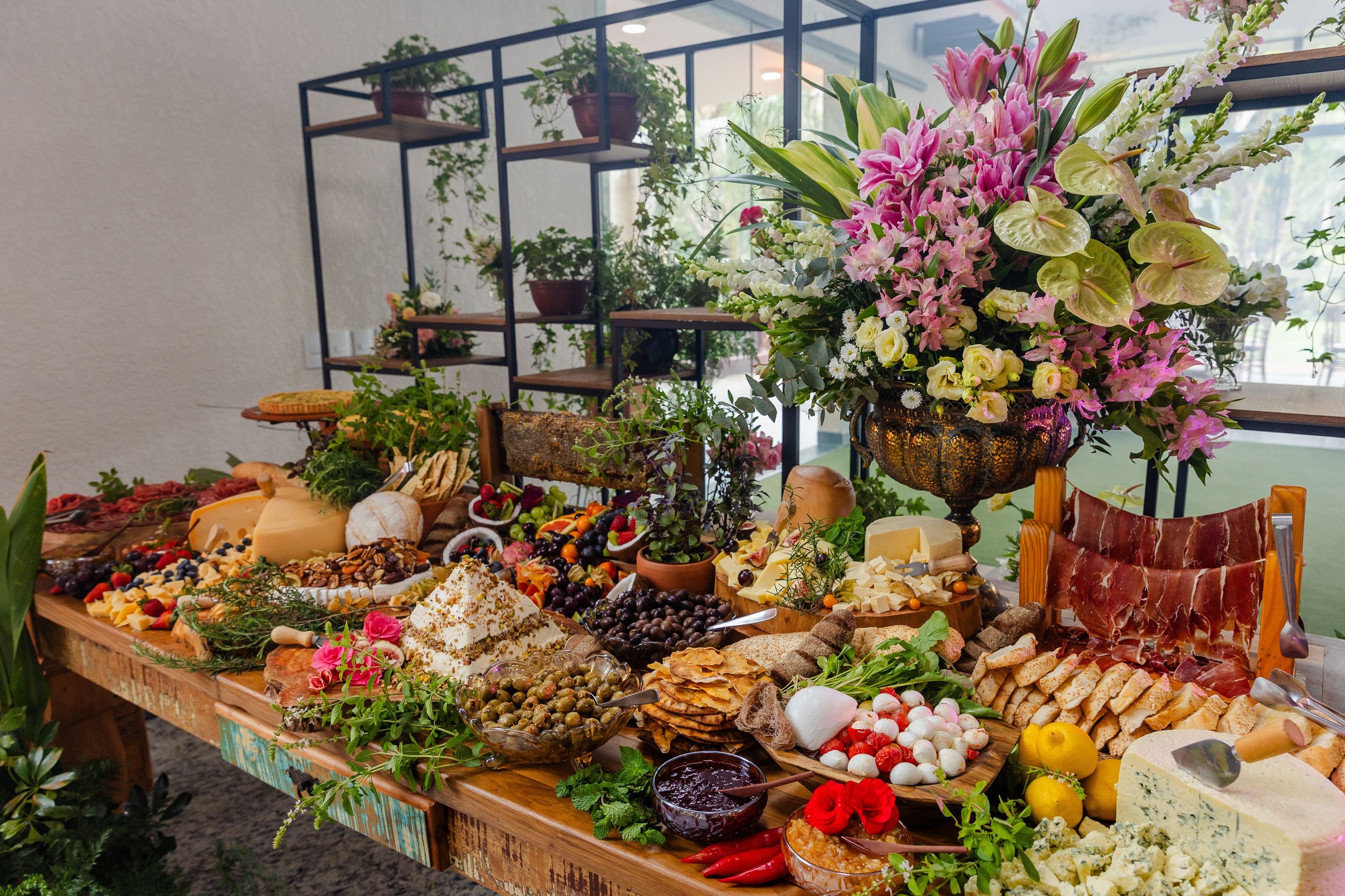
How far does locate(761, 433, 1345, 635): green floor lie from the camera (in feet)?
12.9

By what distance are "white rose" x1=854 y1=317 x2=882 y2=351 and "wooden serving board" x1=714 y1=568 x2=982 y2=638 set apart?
1.30 feet

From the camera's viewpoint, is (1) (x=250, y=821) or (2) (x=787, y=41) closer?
(2) (x=787, y=41)

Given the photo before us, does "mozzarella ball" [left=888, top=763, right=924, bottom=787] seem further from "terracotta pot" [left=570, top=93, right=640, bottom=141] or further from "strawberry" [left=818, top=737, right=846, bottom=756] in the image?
"terracotta pot" [left=570, top=93, right=640, bottom=141]

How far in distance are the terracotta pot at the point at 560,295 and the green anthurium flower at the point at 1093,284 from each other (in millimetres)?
2168

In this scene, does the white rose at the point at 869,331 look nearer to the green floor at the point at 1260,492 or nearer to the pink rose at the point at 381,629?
the pink rose at the point at 381,629

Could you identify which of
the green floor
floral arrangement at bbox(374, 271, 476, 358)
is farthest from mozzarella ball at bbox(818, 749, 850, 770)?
the green floor

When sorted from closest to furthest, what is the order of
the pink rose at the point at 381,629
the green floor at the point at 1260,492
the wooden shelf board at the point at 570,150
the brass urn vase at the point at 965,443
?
1. the brass urn vase at the point at 965,443
2. the pink rose at the point at 381,629
3. the wooden shelf board at the point at 570,150
4. the green floor at the point at 1260,492

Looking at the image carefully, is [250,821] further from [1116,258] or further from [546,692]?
[1116,258]

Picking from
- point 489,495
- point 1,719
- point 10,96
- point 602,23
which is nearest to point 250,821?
point 1,719

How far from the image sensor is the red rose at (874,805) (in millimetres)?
911

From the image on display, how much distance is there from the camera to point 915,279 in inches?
46.6

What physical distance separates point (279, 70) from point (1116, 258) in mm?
3329

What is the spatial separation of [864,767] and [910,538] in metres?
0.49

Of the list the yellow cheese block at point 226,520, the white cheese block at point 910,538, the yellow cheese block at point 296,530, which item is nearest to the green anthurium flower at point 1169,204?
the white cheese block at point 910,538
